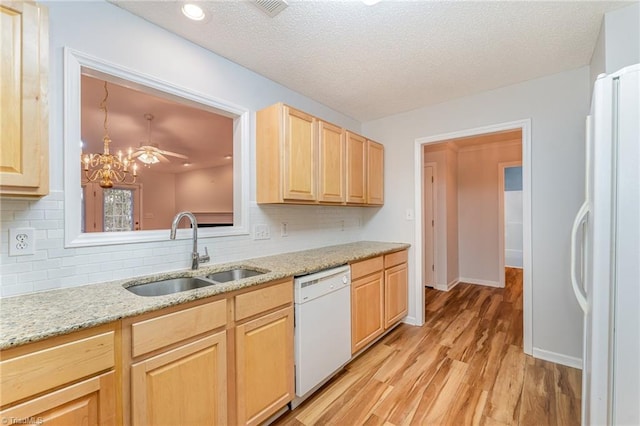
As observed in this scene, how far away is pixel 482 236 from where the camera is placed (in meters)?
4.71

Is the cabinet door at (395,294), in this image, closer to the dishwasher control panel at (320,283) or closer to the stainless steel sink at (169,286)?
the dishwasher control panel at (320,283)

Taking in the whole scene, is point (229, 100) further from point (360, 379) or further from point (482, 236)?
point (482, 236)

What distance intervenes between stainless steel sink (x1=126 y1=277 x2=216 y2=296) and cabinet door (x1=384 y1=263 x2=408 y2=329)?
1744 mm

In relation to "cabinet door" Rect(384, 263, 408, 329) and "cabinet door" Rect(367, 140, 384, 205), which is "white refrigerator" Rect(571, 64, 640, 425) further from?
"cabinet door" Rect(367, 140, 384, 205)

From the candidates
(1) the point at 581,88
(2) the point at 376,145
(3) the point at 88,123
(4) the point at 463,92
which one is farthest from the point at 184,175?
(1) the point at 581,88

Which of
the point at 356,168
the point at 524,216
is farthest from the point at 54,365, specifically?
the point at 524,216

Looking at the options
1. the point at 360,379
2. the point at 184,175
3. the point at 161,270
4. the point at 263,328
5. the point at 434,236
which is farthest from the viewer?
the point at 184,175

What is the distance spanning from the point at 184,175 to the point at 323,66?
659cm

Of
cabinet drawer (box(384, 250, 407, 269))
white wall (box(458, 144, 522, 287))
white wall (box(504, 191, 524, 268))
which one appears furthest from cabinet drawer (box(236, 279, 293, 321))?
white wall (box(504, 191, 524, 268))

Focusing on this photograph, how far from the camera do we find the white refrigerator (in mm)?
996

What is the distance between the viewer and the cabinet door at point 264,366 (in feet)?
4.81

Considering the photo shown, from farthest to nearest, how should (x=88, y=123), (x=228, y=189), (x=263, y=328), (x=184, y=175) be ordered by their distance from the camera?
(x=184, y=175) < (x=228, y=189) < (x=88, y=123) < (x=263, y=328)

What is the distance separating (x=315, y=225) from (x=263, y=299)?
54.4 inches

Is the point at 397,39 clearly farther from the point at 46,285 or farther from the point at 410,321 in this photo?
the point at 410,321
